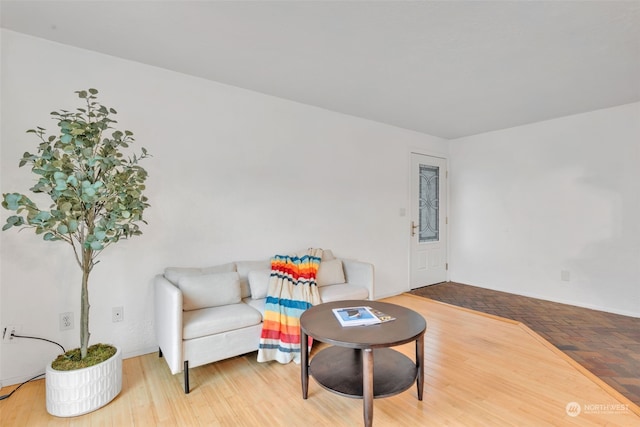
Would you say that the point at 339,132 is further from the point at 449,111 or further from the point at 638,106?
the point at 638,106

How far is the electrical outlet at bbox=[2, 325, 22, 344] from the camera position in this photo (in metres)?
2.05

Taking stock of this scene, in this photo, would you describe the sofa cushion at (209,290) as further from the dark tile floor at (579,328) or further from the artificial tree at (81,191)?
the dark tile floor at (579,328)

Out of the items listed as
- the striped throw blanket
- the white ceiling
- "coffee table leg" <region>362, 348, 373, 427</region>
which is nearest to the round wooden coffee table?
"coffee table leg" <region>362, 348, 373, 427</region>

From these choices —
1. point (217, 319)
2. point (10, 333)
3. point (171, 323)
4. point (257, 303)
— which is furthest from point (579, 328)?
point (10, 333)

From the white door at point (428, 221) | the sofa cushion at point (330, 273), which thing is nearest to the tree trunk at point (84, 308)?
the sofa cushion at point (330, 273)

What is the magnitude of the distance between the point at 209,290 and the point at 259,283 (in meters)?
0.44

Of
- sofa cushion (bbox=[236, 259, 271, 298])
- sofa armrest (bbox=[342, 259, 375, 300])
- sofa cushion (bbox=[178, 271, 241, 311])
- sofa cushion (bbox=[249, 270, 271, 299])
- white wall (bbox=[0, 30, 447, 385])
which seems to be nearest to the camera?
white wall (bbox=[0, 30, 447, 385])

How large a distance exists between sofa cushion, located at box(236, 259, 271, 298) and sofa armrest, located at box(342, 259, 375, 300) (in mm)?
865

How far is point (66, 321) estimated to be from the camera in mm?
2240

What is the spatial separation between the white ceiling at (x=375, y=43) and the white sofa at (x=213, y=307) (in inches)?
69.2

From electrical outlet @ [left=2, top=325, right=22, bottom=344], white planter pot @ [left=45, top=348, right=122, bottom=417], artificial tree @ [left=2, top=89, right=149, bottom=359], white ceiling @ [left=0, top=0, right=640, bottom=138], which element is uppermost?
white ceiling @ [left=0, top=0, right=640, bottom=138]

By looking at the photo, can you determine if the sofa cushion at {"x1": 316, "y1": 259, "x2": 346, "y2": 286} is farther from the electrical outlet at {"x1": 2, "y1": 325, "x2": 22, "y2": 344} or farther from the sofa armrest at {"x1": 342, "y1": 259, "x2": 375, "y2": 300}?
the electrical outlet at {"x1": 2, "y1": 325, "x2": 22, "y2": 344}

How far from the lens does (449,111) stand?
3.71 metres

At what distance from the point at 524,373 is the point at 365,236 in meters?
2.20
